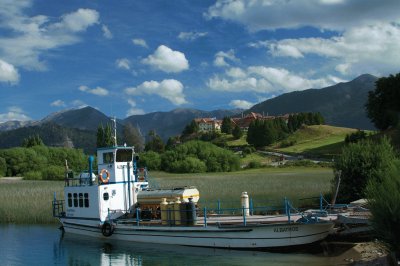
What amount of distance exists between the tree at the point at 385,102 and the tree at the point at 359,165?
219 feet

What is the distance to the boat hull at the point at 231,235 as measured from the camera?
2136cm

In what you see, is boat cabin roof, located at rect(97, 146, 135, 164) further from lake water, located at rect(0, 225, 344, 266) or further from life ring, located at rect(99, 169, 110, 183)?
lake water, located at rect(0, 225, 344, 266)

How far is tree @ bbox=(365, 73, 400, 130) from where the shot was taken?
3799 inches

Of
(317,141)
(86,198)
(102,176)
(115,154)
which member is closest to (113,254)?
(102,176)

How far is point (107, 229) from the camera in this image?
27.5 meters

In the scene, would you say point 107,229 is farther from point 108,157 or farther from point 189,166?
point 189,166

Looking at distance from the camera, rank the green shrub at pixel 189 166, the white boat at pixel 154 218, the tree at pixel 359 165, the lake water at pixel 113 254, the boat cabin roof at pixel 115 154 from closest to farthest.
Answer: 1. the lake water at pixel 113 254
2. the white boat at pixel 154 218
3. the boat cabin roof at pixel 115 154
4. the tree at pixel 359 165
5. the green shrub at pixel 189 166

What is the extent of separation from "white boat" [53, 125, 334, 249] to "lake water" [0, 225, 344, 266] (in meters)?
0.53

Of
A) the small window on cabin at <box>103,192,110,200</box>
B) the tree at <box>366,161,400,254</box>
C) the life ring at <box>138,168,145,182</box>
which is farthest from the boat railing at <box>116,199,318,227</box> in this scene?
the tree at <box>366,161,400,254</box>

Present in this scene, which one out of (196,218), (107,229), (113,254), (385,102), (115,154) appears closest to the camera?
(113,254)

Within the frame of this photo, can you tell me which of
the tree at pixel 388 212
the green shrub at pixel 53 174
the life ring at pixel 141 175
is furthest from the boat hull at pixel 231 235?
the green shrub at pixel 53 174

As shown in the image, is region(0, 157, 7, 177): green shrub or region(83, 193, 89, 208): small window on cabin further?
region(0, 157, 7, 177): green shrub

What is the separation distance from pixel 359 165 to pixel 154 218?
13726 mm

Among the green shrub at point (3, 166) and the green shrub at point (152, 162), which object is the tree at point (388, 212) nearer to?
the green shrub at point (152, 162)
